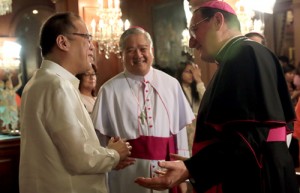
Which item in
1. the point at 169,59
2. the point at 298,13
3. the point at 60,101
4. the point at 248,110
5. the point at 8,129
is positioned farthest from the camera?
the point at 169,59

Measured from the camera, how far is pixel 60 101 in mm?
2053

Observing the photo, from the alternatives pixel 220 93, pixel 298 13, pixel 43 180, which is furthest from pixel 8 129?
pixel 298 13

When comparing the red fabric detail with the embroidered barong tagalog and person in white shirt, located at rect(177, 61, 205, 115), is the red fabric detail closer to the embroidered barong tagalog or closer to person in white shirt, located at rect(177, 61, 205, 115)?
the embroidered barong tagalog

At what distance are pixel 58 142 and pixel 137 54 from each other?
4.45 ft

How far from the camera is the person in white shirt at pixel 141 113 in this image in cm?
319

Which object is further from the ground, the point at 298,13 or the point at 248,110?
the point at 298,13

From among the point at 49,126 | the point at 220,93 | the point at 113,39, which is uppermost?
the point at 113,39

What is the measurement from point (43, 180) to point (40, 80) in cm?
42

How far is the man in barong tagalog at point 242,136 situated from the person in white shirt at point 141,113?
1.27 meters

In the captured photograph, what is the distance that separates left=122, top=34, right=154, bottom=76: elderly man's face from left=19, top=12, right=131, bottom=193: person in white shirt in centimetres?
111

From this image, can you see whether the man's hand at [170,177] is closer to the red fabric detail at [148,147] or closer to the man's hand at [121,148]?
the man's hand at [121,148]

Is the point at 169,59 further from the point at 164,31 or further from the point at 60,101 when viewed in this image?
the point at 60,101

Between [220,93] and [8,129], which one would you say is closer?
[220,93]

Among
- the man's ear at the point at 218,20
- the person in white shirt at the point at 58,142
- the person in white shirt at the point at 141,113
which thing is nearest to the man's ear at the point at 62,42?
the person in white shirt at the point at 58,142
